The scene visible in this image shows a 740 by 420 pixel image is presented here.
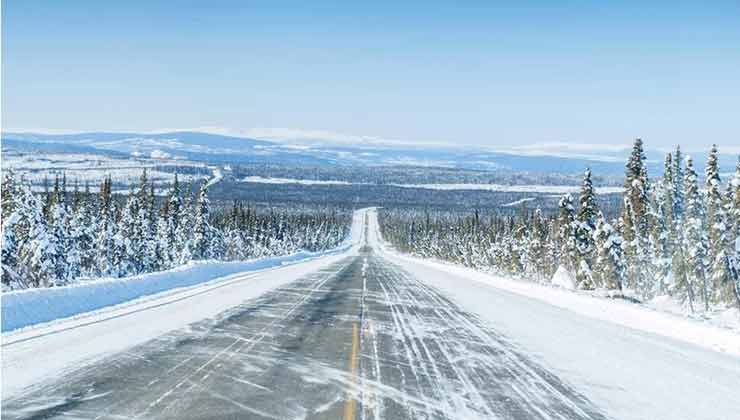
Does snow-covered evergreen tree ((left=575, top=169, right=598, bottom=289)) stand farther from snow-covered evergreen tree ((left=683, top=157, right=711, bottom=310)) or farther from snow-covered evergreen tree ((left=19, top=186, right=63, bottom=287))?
snow-covered evergreen tree ((left=19, top=186, right=63, bottom=287))

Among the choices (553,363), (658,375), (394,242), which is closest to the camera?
(658,375)

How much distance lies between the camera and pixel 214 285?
86.2ft

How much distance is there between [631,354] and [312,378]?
7.10 metres

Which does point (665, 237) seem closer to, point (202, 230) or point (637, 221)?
point (637, 221)

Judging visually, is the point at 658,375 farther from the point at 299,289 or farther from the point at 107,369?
the point at 299,289

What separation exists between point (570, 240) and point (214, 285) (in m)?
36.6

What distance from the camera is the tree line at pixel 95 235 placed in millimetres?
38750

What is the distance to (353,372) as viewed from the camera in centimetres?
945

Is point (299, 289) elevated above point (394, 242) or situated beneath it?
elevated above

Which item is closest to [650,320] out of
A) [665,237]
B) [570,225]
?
[570,225]

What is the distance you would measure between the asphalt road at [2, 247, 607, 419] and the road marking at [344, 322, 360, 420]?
0.02 meters

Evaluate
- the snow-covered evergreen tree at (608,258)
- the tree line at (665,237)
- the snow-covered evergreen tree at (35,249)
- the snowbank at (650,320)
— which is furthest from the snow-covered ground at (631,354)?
the snow-covered evergreen tree at (35,249)

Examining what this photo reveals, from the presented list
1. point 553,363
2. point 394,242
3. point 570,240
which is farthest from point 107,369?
point 394,242

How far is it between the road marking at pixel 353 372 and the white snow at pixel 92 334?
4.12 meters
